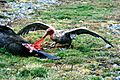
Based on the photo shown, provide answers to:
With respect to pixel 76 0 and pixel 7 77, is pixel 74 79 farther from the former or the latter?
pixel 76 0

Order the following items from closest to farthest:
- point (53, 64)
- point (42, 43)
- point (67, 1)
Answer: point (53, 64) → point (42, 43) → point (67, 1)

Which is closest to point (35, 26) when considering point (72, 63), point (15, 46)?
point (15, 46)

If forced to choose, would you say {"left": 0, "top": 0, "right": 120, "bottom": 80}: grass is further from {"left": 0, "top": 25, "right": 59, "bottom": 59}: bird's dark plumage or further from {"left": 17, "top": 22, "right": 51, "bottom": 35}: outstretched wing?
{"left": 17, "top": 22, "right": 51, "bottom": 35}: outstretched wing

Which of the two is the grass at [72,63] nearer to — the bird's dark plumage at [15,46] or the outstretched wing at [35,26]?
the bird's dark plumage at [15,46]

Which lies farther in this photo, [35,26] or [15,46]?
[35,26]

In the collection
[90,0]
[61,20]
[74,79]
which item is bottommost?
[90,0]

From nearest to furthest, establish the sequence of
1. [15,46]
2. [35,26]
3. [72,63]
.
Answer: [72,63] < [15,46] < [35,26]

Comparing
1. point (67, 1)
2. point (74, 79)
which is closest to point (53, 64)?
point (74, 79)

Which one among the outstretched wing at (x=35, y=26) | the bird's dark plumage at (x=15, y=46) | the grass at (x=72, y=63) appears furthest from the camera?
the outstretched wing at (x=35, y=26)

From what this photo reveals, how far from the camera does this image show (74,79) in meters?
11.5

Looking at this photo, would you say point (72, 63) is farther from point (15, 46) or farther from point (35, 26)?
point (35, 26)

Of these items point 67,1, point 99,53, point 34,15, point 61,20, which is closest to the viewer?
point 99,53

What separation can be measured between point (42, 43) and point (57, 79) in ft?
18.1

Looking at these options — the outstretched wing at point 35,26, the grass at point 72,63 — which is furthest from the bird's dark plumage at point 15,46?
the outstretched wing at point 35,26
